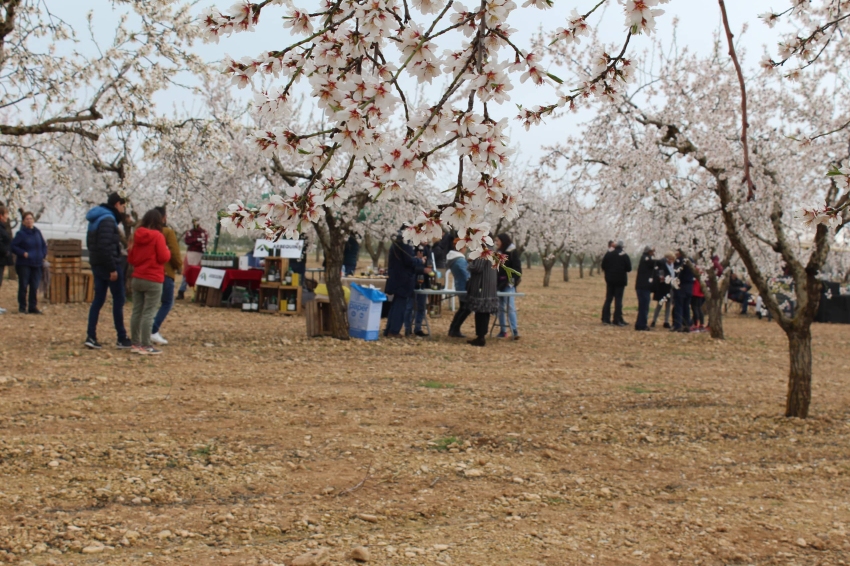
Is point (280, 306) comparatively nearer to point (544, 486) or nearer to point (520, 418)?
point (520, 418)

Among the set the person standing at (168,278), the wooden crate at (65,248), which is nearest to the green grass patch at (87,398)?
the person standing at (168,278)

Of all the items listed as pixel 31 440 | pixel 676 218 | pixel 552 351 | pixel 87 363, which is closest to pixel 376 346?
pixel 552 351

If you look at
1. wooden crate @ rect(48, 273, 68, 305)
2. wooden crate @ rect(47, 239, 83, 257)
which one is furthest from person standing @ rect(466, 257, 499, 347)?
wooden crate @ rect(48, 273, 68, 305)

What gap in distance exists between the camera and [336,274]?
1130 cm

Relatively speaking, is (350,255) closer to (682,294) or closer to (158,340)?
(682,294)

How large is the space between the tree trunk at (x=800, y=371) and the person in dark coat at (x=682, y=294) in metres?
8.33

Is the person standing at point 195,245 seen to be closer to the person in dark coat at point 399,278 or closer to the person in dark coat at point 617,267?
the person in dark coat at point 399,278

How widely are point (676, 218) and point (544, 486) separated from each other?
433 inches

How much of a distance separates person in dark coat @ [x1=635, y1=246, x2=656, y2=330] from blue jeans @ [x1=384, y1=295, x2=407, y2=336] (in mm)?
5288

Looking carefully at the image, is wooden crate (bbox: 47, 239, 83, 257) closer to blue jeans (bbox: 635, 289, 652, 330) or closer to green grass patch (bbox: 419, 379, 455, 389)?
green grass patch (bbox: 419, 379, 455, 389)

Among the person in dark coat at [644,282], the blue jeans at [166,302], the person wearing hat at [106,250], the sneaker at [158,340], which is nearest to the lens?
the person wearing hat at [106,250]

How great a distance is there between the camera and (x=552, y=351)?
11.5m

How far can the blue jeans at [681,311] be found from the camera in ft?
51.3

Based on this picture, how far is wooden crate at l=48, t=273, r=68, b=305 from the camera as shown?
1555 centimetres
